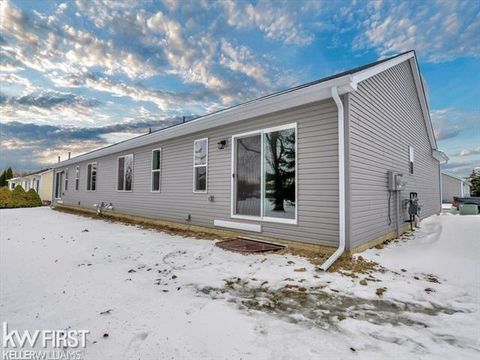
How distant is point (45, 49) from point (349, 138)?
10.1 m

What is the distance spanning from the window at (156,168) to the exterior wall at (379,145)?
612 cm

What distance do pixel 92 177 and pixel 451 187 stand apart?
1008 inches

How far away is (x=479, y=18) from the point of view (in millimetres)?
8602

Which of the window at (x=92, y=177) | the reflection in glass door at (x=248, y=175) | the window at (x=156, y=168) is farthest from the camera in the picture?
the window at (x=92, y=177)

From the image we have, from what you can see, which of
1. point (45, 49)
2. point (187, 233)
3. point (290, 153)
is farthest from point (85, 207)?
point (290, 153)

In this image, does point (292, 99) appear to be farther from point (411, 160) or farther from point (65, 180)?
point (65, 180)

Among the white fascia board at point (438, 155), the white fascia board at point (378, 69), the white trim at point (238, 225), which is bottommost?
the white trim at point (238, 225)

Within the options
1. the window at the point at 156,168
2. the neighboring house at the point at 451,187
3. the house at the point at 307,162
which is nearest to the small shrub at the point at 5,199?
the house at the point at 307,162

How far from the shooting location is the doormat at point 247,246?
15.0 ft

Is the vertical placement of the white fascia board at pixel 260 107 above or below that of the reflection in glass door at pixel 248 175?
above

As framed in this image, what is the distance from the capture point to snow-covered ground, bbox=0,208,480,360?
183 centimetres

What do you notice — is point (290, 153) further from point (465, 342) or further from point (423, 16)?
point (423, 16)

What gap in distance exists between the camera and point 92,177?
41.9 feet

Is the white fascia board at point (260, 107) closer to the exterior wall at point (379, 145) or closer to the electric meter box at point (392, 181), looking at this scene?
the exterior wall at point (379, 145)
